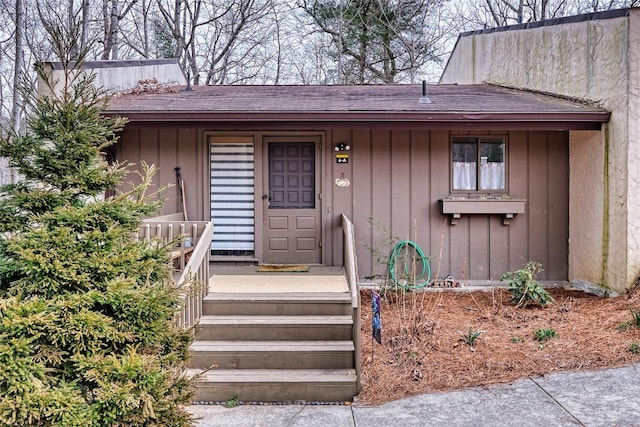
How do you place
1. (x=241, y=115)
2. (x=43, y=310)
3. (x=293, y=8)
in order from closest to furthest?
(x=43, y=310) → (x=241, y=115) → (x=293, y=8)

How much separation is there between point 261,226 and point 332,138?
1620 mm

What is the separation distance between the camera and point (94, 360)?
2277mm

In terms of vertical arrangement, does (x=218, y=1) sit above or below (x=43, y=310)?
above

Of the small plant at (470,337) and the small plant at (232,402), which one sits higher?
the small plant at (470,337)

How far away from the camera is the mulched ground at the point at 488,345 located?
4.33 metres

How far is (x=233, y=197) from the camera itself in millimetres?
7559

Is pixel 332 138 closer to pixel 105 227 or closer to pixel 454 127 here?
pixel 454 127

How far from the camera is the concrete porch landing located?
18.5 ft

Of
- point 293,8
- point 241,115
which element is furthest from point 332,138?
point 293,8

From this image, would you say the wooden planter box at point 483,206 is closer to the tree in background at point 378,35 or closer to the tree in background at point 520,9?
the tree in background at point 378,35

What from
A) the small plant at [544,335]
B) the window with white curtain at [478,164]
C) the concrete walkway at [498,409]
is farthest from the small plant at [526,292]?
the concrete walkway at [498,409]

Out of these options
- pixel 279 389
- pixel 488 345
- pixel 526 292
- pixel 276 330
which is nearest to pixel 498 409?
pixel 488 345

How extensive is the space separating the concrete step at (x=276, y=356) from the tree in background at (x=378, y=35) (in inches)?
582

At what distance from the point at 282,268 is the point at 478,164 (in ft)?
10.3
